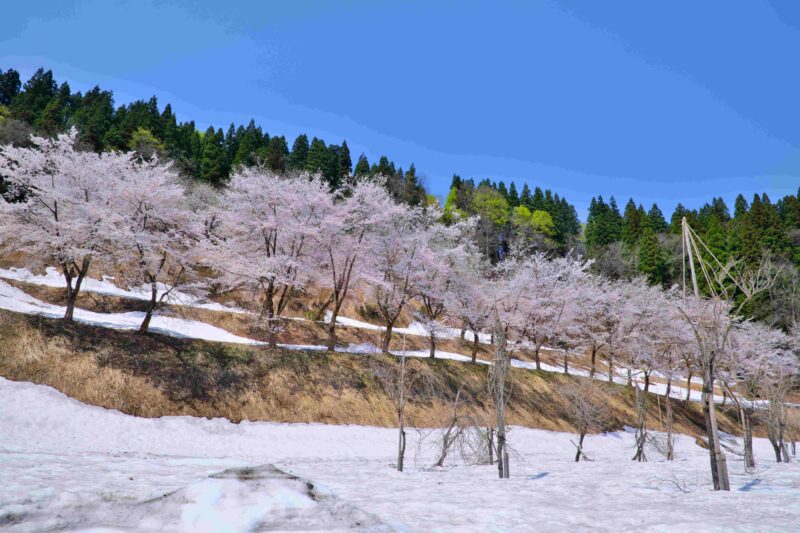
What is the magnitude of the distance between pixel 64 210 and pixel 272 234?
10.4 metres

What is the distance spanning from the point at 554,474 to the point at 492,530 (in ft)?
32.0

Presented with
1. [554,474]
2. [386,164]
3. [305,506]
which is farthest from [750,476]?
[386,164]

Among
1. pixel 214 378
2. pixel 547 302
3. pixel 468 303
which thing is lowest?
pixel 214 378

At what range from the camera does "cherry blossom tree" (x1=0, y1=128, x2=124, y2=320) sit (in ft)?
A: 68.3

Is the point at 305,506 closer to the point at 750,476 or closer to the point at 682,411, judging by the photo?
the point at 750,476

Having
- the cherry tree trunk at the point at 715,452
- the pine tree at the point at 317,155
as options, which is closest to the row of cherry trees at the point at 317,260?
the cherry tree trunk at the point at 715,452

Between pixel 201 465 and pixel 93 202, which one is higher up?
pixel 93 202

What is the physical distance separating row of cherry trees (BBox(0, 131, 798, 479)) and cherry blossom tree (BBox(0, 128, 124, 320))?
0.24ft

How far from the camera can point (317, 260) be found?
28641 mm

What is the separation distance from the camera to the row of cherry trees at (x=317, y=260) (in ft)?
68.9

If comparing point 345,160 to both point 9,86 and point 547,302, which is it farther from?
point 9,86

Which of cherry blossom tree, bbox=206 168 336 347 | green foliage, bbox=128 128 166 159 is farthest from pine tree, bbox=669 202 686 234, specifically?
green foliage, bbox=128 128 166 159

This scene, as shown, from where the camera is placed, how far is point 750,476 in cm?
1284

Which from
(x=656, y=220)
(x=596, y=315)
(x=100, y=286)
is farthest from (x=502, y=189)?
(x=100, y=286)
